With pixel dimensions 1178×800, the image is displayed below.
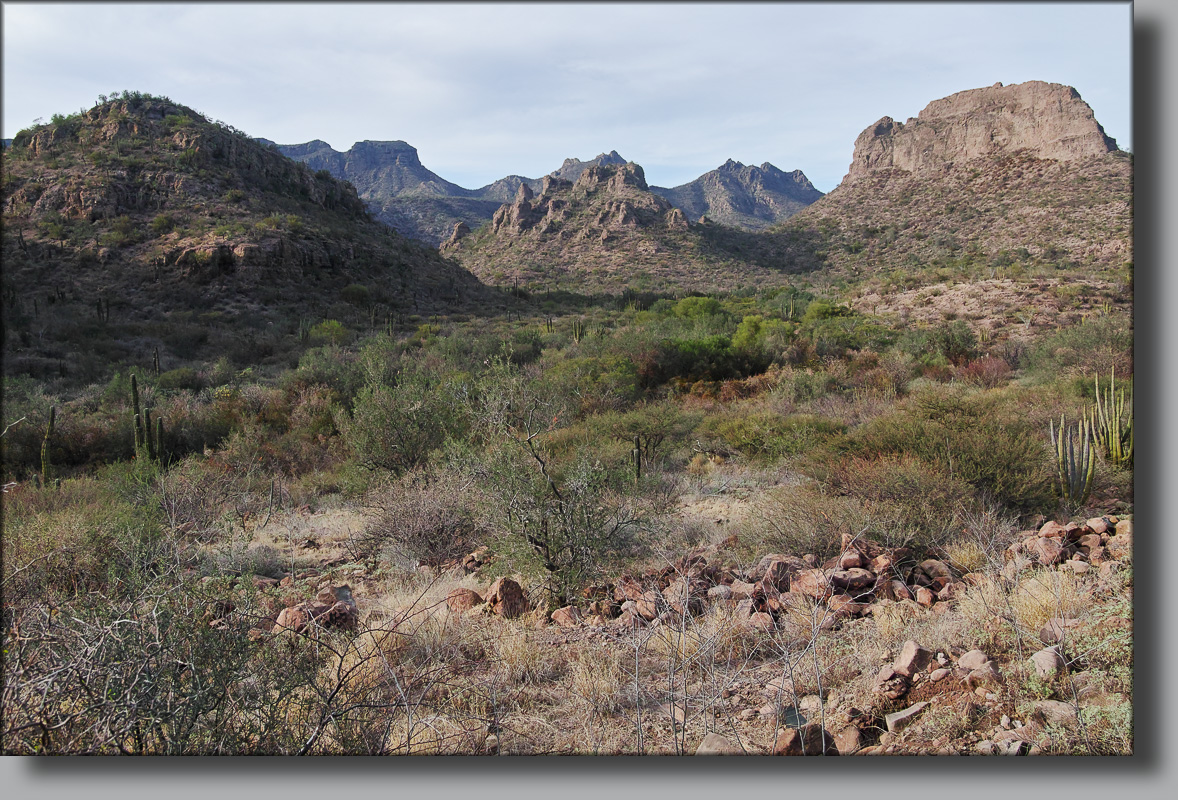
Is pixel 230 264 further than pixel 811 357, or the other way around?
pixel 230 264

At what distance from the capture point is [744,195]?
108000 mm

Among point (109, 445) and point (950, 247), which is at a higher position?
point (950, 247)

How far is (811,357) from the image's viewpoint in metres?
18.1

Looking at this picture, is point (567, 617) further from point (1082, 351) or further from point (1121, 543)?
point (1082, 351)

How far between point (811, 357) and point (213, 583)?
17230 millimetres

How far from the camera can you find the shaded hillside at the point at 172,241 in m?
29.2

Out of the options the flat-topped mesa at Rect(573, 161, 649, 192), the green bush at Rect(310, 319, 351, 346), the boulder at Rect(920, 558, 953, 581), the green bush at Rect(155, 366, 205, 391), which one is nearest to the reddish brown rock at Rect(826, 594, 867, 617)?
the boulder at Rect(920, 558, 953, 581)

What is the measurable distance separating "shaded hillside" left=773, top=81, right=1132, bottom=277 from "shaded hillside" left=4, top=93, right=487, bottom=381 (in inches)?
1353

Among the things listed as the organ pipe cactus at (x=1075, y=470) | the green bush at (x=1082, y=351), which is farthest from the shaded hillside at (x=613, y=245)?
the organ pipe cactus at (x=1075, y=470)

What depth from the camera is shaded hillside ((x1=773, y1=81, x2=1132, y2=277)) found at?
113ft

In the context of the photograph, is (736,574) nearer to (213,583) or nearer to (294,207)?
(213,583)

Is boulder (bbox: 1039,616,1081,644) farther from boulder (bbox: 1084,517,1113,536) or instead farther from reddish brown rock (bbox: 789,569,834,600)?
boulder (bbox: 1084,517,1113,536)

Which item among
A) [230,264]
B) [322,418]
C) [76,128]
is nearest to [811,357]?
[322,418]

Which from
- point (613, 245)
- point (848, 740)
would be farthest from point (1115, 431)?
point (613, 245)
